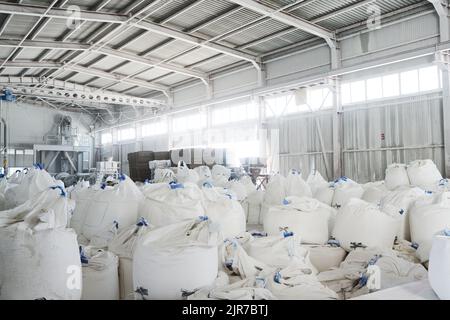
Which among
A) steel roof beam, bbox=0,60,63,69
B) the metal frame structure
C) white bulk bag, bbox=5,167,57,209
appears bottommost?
white bulk bag, bbox=5,167,57,209

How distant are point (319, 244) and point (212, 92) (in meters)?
9.52

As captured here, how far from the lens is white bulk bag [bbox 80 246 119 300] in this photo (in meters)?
2.03

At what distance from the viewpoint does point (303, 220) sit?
3.16m

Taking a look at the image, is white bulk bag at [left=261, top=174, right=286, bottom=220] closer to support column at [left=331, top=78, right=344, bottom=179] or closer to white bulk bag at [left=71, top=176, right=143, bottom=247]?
white bulk bag at [left=71, top=176, right=143, bottom=247]

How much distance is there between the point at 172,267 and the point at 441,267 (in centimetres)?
115

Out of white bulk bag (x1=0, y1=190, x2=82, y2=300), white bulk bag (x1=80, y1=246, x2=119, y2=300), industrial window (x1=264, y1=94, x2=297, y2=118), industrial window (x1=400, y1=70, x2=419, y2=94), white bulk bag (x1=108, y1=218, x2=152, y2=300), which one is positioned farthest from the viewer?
industrial window (x1=264, y1=94, x2=297, y2=118)

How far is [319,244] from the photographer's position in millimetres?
3152

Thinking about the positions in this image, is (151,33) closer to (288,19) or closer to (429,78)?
(288,19)

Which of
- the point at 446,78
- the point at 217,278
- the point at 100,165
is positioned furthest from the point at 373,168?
the point at 100,165

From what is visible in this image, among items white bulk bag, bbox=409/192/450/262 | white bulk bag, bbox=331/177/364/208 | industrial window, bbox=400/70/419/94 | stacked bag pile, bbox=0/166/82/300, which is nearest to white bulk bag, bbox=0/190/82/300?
→ stacked bag pile, bbox=0/166/82/300

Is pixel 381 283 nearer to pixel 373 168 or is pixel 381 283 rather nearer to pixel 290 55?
pixel 373 168

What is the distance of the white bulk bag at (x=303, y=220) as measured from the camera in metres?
3.16

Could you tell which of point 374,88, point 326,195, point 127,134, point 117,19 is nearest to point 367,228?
point 326,195

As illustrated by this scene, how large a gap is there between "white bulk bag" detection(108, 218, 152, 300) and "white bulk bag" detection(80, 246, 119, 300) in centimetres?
6
